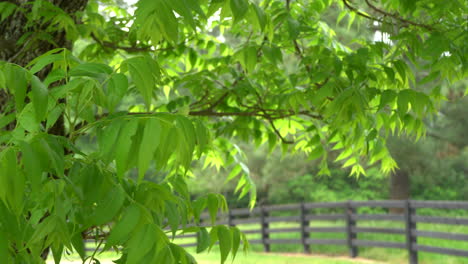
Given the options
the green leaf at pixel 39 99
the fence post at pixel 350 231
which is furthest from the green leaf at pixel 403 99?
the fence post at pixel 350 231

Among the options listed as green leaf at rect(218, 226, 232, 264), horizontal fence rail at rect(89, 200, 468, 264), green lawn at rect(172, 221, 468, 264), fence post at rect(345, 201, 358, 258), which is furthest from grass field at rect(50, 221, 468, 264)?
green leaf at rect(218, 226, 232, 264)

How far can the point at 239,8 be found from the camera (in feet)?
7.00

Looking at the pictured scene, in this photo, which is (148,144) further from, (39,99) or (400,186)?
(400,186)

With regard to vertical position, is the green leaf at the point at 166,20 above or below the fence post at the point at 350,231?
above

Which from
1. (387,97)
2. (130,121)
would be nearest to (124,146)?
(130,121)

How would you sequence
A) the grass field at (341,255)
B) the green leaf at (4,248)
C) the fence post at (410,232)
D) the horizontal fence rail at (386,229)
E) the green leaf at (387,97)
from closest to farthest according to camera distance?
the green leaf at (4,248) → the green leaf at (387,97) → the horizontal fence rail at (386,229) → the fence post at (410,232) → the grass field at (341,255)

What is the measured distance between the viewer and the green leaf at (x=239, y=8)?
2.12 metres

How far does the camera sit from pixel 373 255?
49.6 ft

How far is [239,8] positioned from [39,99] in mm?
843

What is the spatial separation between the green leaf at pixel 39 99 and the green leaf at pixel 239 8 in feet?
2.54

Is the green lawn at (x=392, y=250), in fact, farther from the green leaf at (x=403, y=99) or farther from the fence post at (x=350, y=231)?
the green leaf at (x=403, y=99)

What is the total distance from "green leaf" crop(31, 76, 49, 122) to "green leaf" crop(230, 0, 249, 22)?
0.77 meters

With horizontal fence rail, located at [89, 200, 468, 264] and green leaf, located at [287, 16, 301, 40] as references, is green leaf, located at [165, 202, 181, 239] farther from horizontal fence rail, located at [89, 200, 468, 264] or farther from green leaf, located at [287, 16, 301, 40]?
horizontal fence rail, located at [89, 200, 468, 264]

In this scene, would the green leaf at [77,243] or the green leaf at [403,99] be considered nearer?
the green leaf at [77,243]
